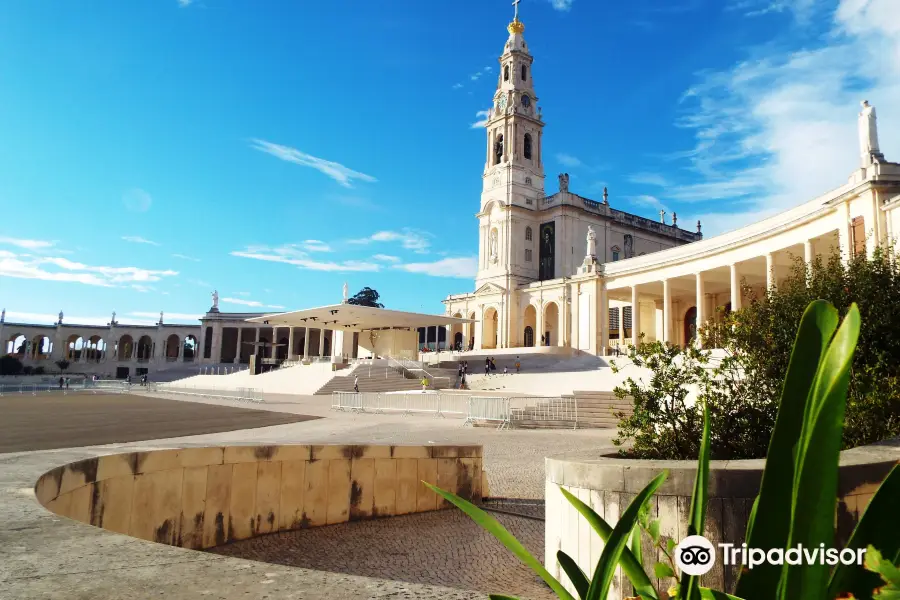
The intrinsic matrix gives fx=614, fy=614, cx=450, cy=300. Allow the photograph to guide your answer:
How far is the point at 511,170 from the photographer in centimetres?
6022

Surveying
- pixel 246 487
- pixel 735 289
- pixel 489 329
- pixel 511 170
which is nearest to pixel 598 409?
pixel 246 487

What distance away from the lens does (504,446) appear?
1419 centimetres

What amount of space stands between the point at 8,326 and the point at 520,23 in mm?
73947

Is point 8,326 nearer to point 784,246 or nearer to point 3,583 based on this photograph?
point 784,246

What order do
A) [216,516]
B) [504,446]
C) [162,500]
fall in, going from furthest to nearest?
[504,446] → [216,516] → [162,500]

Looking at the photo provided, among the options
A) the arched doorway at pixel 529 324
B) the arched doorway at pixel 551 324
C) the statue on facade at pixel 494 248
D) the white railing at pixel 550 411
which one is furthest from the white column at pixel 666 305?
the white railing at pixel 550 411

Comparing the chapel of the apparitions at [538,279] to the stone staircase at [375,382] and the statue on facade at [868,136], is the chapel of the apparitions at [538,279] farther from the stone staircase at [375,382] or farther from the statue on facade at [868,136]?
the stone staircase at [375,382]

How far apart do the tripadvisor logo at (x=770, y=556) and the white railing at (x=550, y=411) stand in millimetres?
18236

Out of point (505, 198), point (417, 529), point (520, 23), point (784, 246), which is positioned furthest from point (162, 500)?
point (520, 23)

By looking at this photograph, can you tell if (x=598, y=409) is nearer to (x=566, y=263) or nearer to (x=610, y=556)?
(x=610, y=556)

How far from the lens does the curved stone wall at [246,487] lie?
17.8 ft

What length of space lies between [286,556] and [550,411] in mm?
15510

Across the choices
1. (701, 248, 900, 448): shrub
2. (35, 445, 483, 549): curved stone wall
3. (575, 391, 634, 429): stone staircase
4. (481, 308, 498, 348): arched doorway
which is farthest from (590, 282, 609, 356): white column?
(35, 445, 483, 549): curved stone wall

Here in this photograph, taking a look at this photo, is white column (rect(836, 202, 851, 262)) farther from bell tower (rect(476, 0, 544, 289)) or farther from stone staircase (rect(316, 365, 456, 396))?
bell tower (rect(476, 0, 544, 289))
